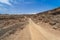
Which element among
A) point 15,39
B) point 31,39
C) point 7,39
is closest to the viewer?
point 31,39

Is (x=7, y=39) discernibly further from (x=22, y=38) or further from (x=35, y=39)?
(x=35, y=39)

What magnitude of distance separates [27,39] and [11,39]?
176 centimetres

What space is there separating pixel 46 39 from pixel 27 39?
1.66m

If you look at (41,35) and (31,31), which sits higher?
(31,31)

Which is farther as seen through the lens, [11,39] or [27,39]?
[11,39]

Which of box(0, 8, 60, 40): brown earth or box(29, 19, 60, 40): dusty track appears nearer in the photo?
box(29, 19, 60, 40): dusty track

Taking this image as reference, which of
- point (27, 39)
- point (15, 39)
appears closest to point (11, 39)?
point (15, 39)

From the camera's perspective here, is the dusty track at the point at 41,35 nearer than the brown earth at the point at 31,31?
Yes

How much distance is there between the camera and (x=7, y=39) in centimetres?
1240

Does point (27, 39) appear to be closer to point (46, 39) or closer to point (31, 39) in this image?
point (31, 39)

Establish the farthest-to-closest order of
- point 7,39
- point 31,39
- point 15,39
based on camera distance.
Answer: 1. point 7,39
2. point 15,39
3. point 31,39

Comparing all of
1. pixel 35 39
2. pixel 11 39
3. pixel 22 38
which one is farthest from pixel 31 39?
Answer: pixel 11 39

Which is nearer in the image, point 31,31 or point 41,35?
point 41,35

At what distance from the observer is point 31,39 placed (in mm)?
10812
